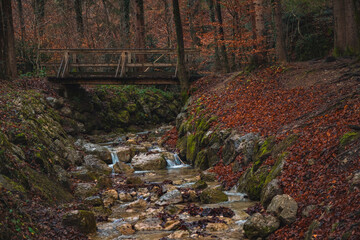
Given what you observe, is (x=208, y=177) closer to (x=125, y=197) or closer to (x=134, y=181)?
(x=134, y=181)

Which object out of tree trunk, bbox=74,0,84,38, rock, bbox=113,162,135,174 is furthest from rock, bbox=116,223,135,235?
tree trunk, bbox=74,0,84,38

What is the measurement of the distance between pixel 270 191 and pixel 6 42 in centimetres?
1589

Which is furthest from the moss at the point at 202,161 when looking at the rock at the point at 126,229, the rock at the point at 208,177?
the rock at the point at 126,229

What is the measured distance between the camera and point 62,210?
6.95 meters

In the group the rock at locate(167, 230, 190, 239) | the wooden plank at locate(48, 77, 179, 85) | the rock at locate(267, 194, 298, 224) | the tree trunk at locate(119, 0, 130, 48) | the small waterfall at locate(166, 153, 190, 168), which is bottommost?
the small waterfall at locate(166, 153, 190, 168)

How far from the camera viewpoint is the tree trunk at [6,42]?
663 inches

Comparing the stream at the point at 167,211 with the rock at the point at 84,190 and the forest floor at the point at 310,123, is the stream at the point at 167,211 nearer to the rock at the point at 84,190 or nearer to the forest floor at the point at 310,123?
the rock at the point at 84,190

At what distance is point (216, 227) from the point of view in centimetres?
686

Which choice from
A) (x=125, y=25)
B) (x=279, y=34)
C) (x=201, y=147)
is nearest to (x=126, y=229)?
(x=201, y=147)

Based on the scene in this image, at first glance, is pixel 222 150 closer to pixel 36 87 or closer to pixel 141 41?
pixel 36 87

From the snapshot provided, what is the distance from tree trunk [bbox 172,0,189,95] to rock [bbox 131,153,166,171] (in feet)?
18.8

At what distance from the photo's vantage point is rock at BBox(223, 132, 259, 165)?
9.85 m

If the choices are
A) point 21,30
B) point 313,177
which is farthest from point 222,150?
point 21,30

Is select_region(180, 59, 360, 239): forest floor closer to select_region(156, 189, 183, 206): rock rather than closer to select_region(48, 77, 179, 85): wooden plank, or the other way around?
select_region(156, 189, 183, 206): rock
